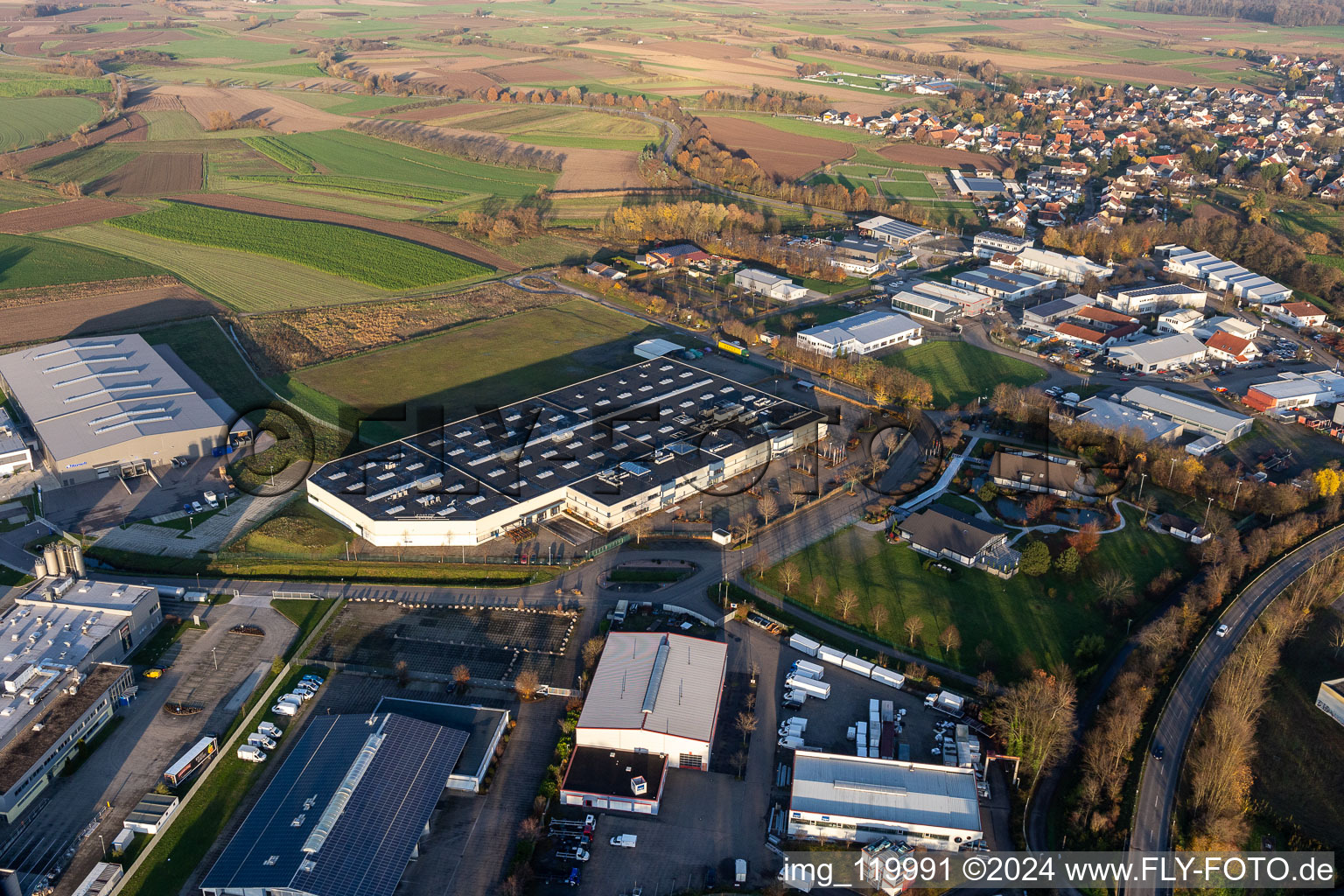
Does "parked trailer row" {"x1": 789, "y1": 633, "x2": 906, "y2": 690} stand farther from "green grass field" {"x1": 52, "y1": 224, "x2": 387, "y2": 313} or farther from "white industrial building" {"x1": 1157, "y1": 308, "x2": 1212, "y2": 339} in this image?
"green grass field" {"x1": 52, "y1": 224, "x2": 387, "y2": 313}

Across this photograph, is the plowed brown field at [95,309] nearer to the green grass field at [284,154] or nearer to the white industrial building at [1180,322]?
the green grass field at [284,154]

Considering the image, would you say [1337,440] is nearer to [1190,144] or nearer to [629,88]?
[1190,144]

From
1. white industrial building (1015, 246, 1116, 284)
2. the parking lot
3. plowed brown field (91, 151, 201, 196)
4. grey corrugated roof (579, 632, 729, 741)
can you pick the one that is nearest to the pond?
grey corrugated roof (579, 632, 729, 741)

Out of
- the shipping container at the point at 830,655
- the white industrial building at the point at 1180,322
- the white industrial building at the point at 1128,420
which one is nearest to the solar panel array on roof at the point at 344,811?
the shipping container at the point at 830,655

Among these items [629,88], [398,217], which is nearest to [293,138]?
[398,217]

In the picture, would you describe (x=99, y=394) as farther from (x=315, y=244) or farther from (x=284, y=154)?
(x=284, y=154)

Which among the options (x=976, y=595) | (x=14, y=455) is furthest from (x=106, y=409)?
(x=976, y=595)
